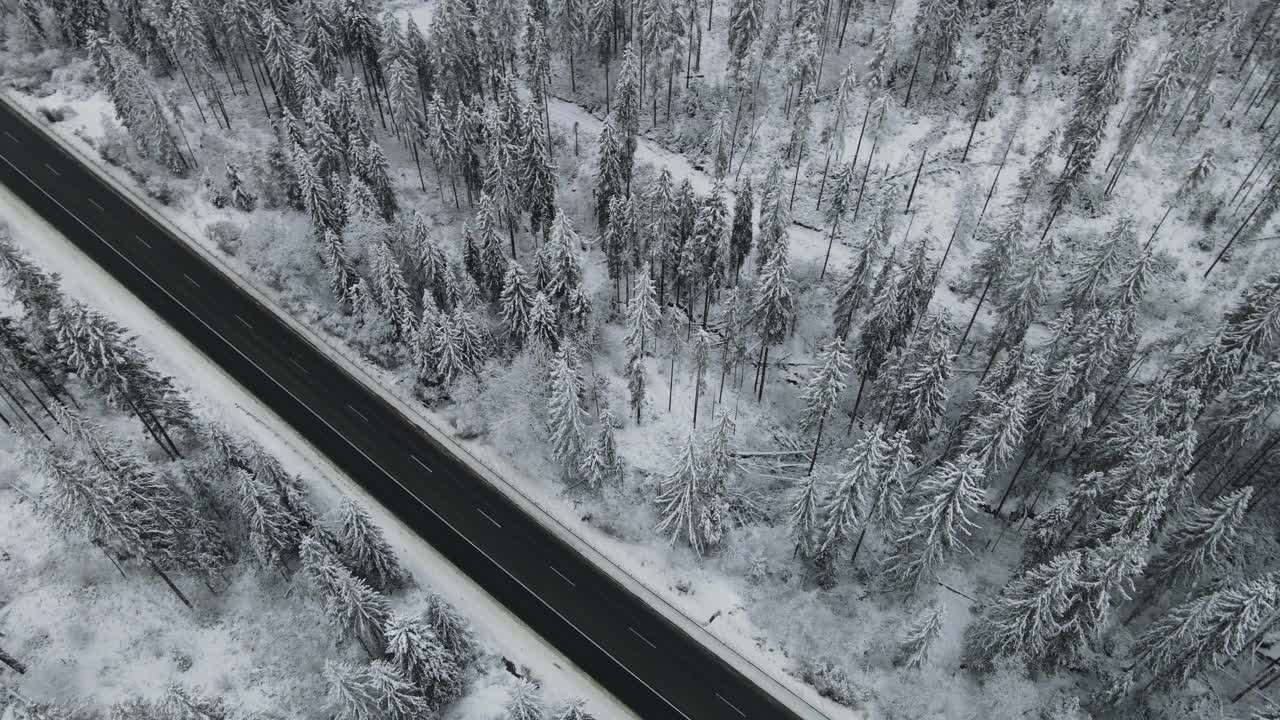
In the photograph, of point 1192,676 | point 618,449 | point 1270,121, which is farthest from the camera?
point 1270,121

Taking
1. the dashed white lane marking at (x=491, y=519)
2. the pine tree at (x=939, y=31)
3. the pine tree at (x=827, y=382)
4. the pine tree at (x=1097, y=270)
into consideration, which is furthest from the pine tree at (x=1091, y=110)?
the dashed white lane marking at (x=491, y=519)

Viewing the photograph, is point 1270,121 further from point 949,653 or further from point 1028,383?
point 949,653

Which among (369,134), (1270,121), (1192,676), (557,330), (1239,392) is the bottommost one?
(1192,676)

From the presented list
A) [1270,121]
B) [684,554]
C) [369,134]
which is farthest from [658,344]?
[1270,121]

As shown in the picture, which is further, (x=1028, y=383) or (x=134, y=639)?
(x=1028, y=383)

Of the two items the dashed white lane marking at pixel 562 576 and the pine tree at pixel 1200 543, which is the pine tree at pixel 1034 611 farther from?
the dashed white lane marking at pixel 562 576

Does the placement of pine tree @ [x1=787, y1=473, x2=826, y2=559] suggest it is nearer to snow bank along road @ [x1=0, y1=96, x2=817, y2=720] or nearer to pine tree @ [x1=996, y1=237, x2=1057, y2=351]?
snow bank along road @ [x1=0, y1=96, x2=817, y2=720]

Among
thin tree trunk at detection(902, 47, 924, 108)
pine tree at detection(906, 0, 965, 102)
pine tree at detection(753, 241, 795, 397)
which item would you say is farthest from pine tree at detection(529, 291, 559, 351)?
pine tree at detection(906, 0, 965, 102)
